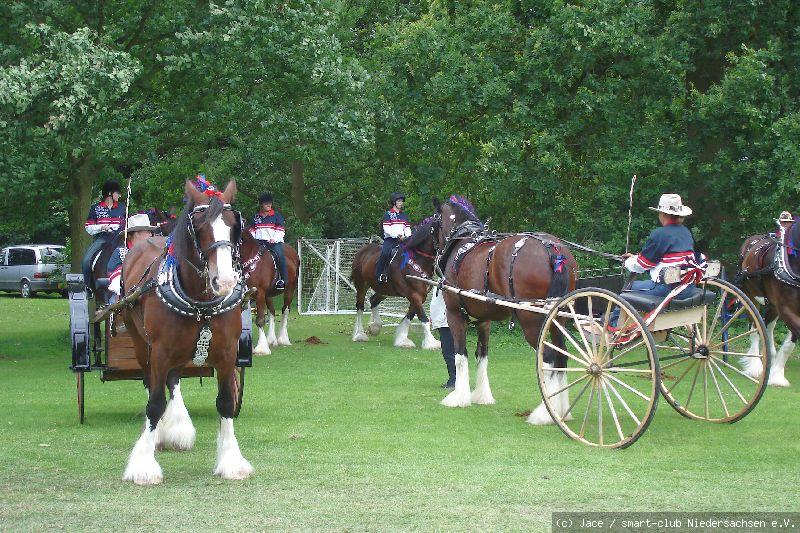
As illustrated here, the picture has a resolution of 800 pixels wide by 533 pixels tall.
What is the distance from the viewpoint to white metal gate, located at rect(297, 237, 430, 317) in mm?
27031

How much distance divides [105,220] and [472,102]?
10104 millimetres

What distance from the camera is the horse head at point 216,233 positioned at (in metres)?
7.76

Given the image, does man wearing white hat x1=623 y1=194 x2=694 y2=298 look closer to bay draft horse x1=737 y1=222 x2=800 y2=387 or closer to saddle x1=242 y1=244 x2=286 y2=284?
bay draft horse x1=737 y1=222 x2=800 y2=387

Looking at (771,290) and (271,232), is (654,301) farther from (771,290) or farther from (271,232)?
(271,232)

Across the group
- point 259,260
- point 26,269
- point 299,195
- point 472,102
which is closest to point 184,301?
point 259,260

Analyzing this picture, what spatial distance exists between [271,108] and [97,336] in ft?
28.1

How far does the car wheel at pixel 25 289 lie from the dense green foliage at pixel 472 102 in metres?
18.5

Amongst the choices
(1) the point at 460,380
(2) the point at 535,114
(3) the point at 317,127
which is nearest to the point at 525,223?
(2) the point at 535,114

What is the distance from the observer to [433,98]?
22.4 meters

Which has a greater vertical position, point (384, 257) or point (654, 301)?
point (384, 257)

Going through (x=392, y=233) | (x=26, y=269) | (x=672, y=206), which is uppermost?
(x=672, y=206)

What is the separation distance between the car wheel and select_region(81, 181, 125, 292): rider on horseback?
95.0 feet

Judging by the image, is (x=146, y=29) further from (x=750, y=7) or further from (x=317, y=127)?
(x=750, y=7)

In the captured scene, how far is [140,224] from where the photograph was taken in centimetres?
1198
